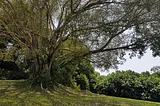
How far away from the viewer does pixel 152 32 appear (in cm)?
1202

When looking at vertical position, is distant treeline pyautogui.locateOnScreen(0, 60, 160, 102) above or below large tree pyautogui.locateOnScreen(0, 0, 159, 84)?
below

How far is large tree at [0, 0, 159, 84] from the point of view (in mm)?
11492

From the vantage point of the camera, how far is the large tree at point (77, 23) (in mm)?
11492

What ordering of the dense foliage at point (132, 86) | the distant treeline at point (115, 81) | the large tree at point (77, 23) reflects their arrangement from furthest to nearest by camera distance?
the dense foliage at point (132, 86)
the distant treeline at point (115, 81)
the large tree at point (77, 23)

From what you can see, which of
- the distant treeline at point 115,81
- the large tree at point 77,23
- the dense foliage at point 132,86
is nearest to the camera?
the large tree at point 77,23

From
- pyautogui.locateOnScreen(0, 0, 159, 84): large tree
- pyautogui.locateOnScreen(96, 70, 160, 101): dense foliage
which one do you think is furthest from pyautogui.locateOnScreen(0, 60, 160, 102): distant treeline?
pyautogui.locateOnScreen(0, 0, 159, 84): large tree

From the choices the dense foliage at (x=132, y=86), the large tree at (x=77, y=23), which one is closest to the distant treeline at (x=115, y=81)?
the dense foliage at (x=132, y=86)

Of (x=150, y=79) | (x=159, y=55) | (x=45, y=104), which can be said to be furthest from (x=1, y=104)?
(x=150, y=79)

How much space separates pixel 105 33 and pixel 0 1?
216 inches

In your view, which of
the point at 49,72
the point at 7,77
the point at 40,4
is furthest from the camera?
the point at 7,77

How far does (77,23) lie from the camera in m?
11.5

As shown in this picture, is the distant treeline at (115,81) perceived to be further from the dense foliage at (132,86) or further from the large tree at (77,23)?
the large tree at (77,23)

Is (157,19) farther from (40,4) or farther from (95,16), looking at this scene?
(40,4)

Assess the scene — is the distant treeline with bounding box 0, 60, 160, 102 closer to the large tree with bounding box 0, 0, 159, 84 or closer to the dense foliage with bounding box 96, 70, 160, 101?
the dense foliage with bounding box 96, 70, 160, 101
